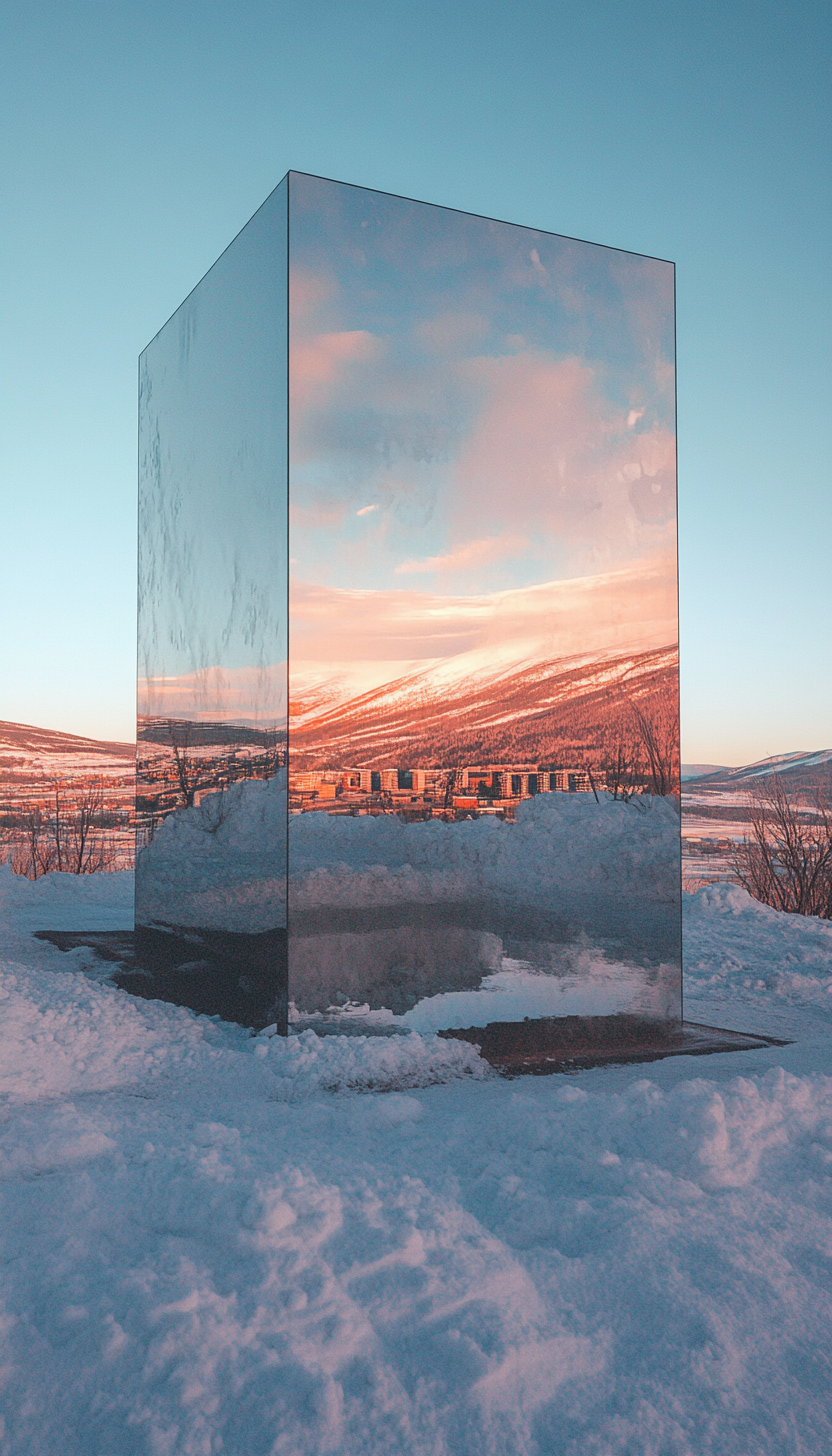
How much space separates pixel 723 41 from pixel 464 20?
1.81 metres

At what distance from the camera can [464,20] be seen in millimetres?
5664

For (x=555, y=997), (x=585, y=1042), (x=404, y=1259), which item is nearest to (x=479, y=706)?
(x=555, y=997)

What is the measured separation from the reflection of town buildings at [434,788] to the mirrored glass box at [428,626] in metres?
0.01

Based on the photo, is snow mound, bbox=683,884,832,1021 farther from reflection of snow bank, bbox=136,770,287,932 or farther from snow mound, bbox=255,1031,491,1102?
reflection of snow bank, bbox=136,770,287,932

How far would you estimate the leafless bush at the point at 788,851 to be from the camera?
23.3ft

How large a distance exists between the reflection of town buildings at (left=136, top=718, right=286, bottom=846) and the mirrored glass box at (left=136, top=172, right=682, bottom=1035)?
31 millimetres

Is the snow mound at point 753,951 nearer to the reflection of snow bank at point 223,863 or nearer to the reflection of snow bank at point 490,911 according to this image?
the reflection of snow bank at point 490,911

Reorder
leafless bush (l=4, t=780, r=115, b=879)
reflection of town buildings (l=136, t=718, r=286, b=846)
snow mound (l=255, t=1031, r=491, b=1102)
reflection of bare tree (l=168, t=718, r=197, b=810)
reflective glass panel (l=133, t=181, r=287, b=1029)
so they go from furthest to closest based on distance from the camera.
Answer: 1. leafless bush (l=4, t=780, r=115, b=879)
2. reflection of bare tree (l=168, t=718, r=197, b=810)
3. reflection of town buildings (l=136, t=718, r=286, b=846)
4. reflective glass panel (l=133, t=181, r=287, b=1029)
5. snow mound (l=255, t=1031, r=491, b=1102)

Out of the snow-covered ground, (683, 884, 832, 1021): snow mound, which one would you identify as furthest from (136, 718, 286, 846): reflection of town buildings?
(683, 884, 832, 1021): snow mound

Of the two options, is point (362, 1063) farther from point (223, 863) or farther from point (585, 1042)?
point (223, 863)

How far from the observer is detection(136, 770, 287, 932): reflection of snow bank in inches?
137

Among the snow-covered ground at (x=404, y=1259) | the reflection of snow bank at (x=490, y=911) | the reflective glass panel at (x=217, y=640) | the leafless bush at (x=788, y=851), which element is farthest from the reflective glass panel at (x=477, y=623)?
the leafless bush at (x=788, y=851)

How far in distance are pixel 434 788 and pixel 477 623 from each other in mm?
671

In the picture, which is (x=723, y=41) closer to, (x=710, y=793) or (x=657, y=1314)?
(x=710, y=793)
